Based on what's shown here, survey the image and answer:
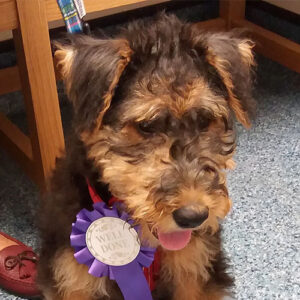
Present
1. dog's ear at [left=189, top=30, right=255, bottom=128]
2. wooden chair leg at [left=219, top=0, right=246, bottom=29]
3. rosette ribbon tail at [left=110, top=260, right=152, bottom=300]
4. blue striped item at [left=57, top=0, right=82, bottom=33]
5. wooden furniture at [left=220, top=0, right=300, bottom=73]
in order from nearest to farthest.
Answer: dog's ear at [left=189, top=30, right=255, bottom=128] < rosette ribbon tail at [left=110, top=260, right=152, bottom=300] < blue striped item at [left=57, top=0, right=82, bottom=33] < wooden furniture at [left=220, top=0, right=300, bottom=73] < wooden chair leg at [left=219, top=0, right=246, bottom=29]

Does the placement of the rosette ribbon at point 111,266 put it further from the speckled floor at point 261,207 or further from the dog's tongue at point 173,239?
the speckled floor at point 261,207

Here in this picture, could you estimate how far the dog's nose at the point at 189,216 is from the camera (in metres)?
1.05

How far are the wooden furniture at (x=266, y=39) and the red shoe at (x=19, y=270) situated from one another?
1.67m

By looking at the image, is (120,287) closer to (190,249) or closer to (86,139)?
(190,249)

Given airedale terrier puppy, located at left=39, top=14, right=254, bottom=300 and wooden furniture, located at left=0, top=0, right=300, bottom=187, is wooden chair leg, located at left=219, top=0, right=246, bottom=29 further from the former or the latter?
airedale terrier puppy, located at left=39, top=14, right=254, bottom=300

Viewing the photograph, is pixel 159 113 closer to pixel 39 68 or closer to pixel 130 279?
pixel 130 279

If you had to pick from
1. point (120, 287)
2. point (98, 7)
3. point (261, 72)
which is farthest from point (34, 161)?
point (261, 72)

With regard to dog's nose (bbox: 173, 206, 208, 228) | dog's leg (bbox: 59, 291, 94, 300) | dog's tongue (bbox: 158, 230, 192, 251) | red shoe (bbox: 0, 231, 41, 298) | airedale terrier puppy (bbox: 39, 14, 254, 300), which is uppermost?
airedale terrier puppy (bbox: 39, 14, 254, 300)

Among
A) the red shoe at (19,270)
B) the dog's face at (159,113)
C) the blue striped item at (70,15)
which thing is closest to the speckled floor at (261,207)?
the red shoe at (19,270)

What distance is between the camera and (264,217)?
1906mm

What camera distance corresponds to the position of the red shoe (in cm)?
159

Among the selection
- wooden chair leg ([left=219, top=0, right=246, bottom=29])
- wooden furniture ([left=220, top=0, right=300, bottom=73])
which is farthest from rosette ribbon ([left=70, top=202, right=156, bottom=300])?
wooden chair leg ([left=219, top=0, right=246, bottom=29])

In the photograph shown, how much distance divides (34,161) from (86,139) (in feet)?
2.55

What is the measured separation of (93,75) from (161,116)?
16 cm
